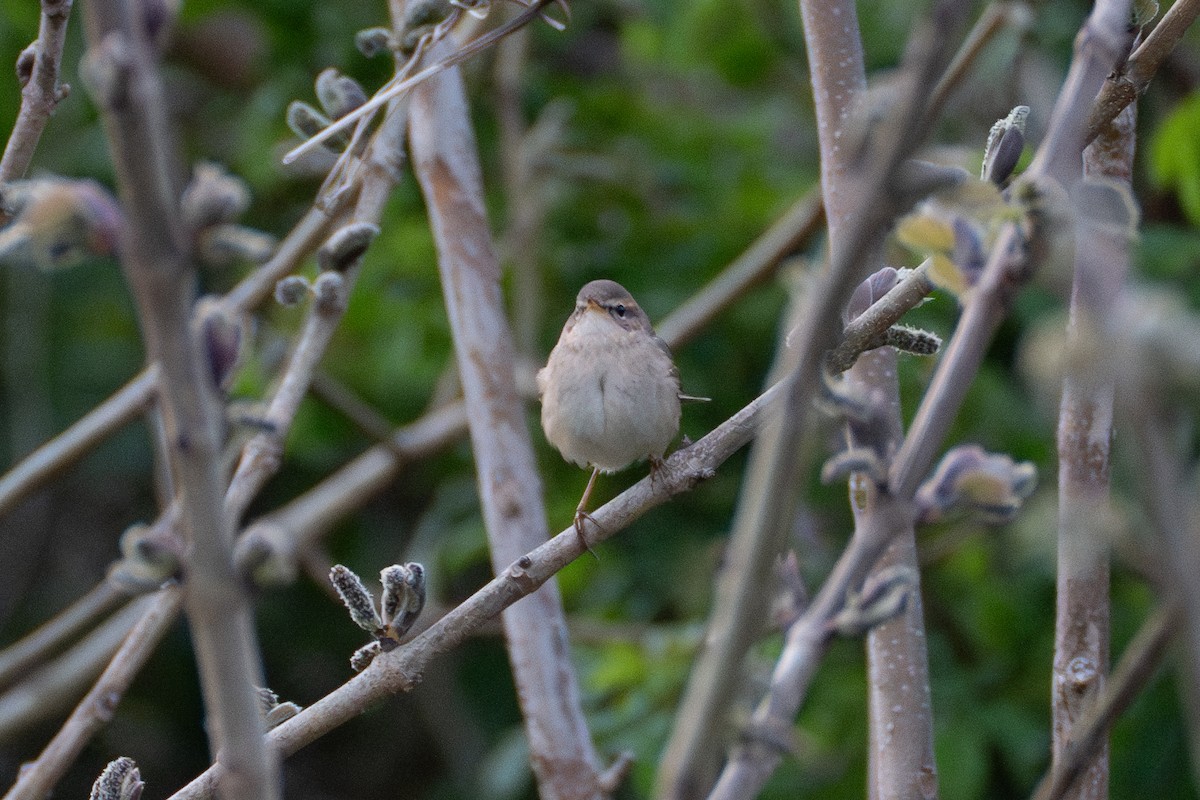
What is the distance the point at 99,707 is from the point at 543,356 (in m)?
2.73

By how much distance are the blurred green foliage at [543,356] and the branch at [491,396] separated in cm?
75

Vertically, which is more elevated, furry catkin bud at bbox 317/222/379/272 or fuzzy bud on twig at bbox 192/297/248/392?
furry catkin bud at bbox 317/222/379/272

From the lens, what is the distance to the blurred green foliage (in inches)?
133

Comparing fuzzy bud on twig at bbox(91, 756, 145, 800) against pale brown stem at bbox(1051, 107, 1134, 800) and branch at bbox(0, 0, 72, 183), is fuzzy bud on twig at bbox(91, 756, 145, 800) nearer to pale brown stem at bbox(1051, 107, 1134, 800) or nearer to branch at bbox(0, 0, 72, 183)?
branch at bbox(0, 0, 72, 183)

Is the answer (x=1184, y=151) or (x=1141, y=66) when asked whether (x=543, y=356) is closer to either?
(x=1184, y=151)

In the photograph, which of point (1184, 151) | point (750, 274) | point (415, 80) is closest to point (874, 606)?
point (415, 80)

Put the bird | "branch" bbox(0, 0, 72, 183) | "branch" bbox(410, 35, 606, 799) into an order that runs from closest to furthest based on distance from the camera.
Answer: "branch" bbox(0, 0, 72, 183) → "branch" bbox(410, 35, 606, 799) → the bird

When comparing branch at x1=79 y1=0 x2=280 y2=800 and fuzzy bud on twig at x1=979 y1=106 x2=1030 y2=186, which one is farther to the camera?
fuzzy bud on twig at x1=979 y1=106 x2=1030 y2=186

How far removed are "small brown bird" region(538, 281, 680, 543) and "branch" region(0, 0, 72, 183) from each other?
129cm

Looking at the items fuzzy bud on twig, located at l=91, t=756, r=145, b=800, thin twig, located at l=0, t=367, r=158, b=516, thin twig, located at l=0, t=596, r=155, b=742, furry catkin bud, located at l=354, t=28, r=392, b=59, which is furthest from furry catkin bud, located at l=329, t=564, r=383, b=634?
thin twig, located at l=0, t=596, r=155, b=742

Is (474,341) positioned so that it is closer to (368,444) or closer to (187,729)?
(368,444)

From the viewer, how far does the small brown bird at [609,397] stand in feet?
8.41

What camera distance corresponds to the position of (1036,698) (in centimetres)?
339

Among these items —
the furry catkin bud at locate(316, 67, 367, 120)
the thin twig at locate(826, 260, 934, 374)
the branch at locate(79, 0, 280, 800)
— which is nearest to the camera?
the branch at locate(79, 0, 280, 800)
